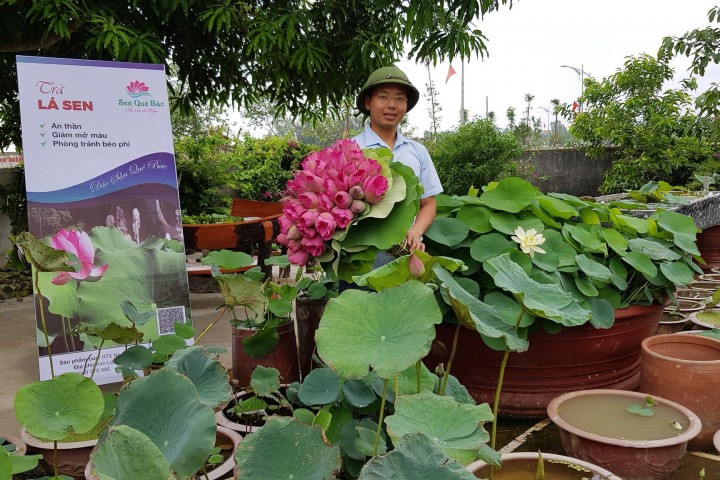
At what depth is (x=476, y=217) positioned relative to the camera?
6.23 feet

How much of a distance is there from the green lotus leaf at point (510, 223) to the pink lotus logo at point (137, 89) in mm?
1691

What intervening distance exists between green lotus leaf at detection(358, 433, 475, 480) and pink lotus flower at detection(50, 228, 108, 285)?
147 cm

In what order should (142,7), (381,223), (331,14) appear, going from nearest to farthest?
1. (381,223)
2. (142,7)
3. (331,14)

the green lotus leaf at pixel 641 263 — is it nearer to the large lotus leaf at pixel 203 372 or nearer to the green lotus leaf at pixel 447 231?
the green lotus leaf at pixel 447 231

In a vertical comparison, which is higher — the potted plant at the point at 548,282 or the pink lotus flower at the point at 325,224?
the pink lotus flower at the point at 325,224

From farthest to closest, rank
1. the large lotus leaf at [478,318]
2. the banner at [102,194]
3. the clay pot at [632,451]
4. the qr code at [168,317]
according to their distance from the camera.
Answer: the qr code at [168,317], the banner at [102,194], the clay pot at [632,451], the large lotus leaf at [478,318]

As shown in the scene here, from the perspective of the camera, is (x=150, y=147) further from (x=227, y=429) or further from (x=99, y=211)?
(x=227, y=429)

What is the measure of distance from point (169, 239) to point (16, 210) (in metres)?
3.73

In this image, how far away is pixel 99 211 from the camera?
2.50 metres

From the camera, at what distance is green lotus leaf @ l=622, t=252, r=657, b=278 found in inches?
73.3

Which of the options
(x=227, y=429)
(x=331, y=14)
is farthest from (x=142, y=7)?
(x=227, y=429)

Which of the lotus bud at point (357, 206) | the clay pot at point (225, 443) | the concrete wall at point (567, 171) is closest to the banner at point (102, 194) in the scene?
the clay pot at point (225, 443)

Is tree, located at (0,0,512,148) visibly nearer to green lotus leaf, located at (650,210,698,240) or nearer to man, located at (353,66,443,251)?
man, located at (353,66,443,251)

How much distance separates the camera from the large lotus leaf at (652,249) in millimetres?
1949
